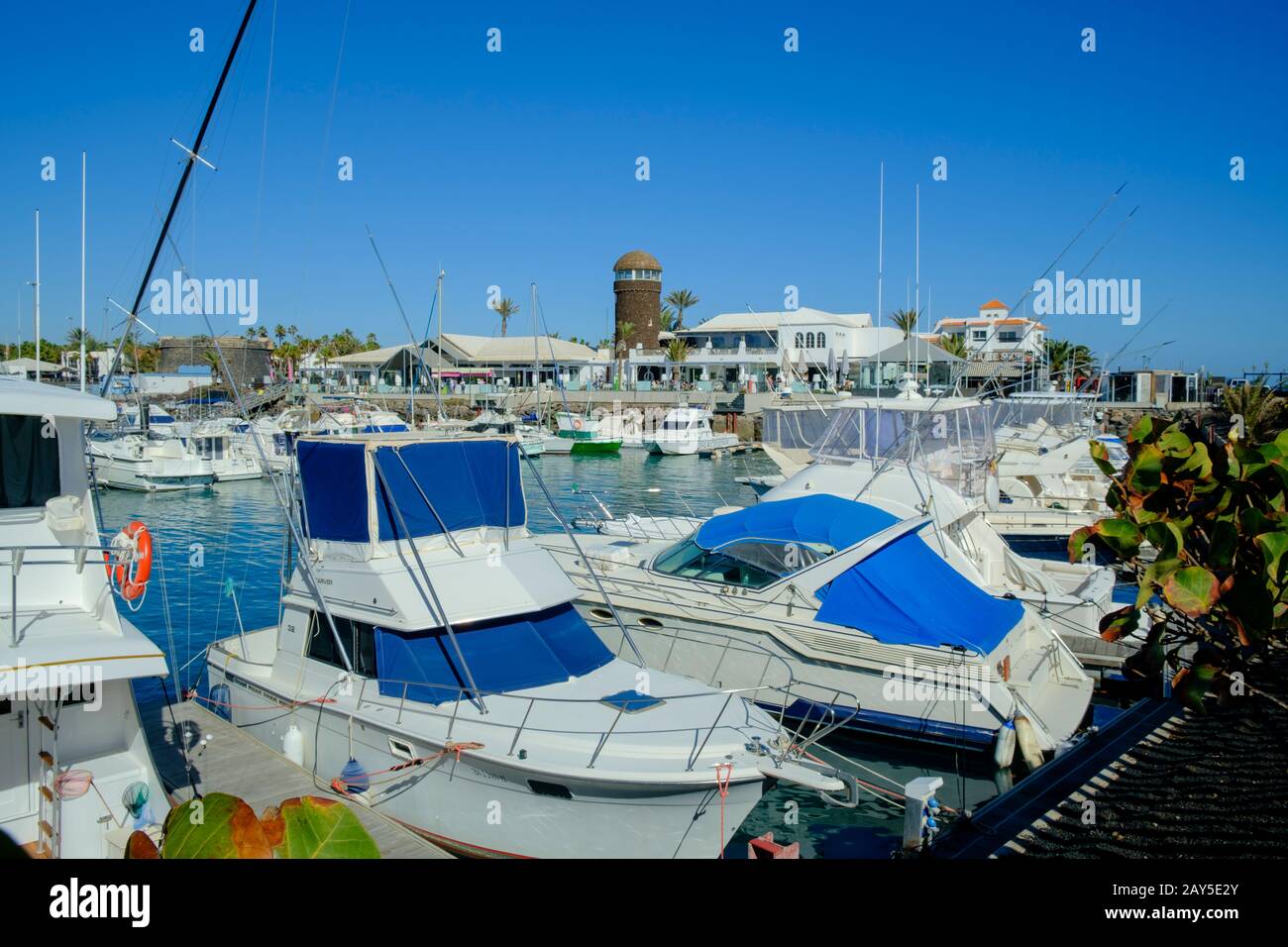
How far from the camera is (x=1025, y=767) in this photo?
39.2 feet

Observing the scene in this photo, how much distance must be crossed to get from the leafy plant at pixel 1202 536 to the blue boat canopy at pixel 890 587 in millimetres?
7569

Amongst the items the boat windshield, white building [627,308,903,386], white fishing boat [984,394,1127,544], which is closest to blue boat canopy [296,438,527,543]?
the boat windshield

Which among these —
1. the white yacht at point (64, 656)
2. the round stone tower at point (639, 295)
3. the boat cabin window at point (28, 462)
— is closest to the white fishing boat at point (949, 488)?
the white yacht at point (64, 656)

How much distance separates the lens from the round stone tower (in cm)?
9750

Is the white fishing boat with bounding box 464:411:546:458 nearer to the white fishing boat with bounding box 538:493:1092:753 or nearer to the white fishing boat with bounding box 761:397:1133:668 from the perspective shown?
the white fishing boat with bounding box 761:397:1133:668

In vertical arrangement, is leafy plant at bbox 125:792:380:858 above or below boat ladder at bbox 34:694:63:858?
above

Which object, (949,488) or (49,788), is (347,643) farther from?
(949,488)

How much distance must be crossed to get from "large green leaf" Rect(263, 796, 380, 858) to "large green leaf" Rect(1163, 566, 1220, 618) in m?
3.83

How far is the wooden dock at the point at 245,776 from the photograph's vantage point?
8523 mm

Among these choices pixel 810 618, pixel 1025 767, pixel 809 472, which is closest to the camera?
pixel 1025 767
